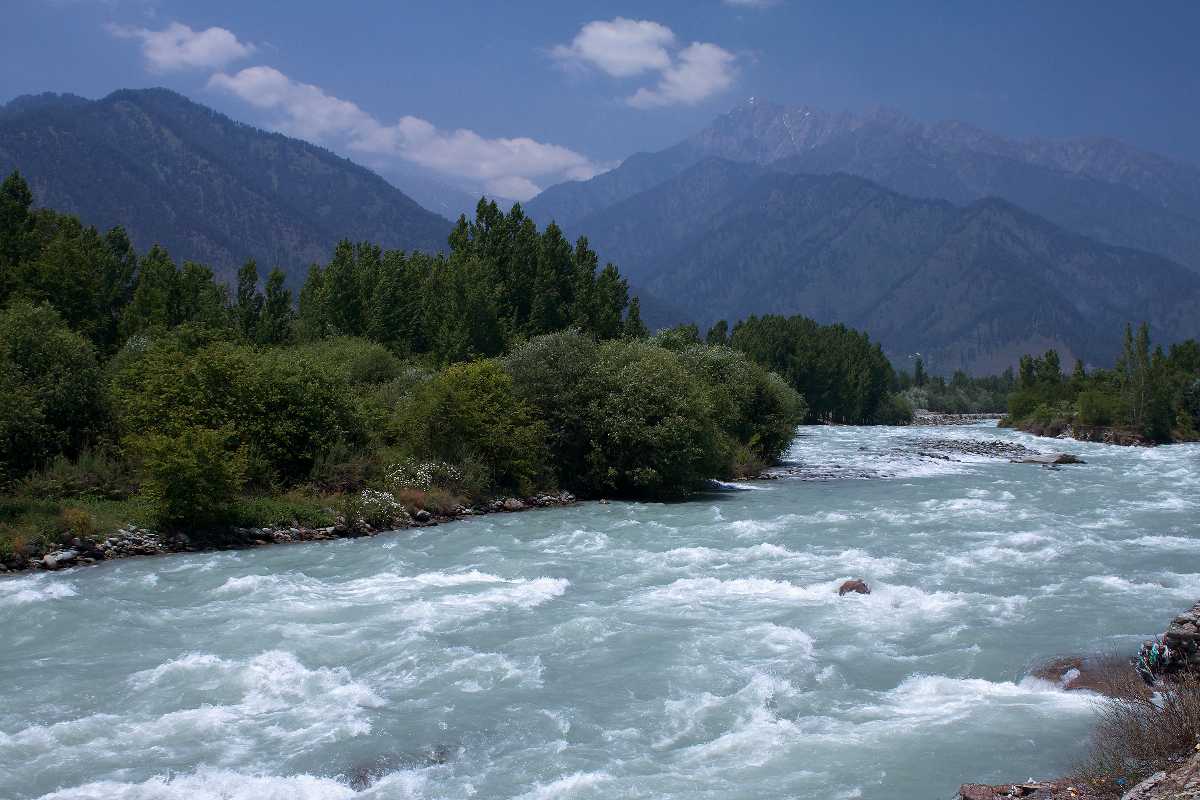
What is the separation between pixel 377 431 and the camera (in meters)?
37.2

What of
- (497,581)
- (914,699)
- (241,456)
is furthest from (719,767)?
(241,456)

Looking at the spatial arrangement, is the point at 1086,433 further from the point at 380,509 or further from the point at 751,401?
the point at 380,509

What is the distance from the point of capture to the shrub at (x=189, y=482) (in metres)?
26.8

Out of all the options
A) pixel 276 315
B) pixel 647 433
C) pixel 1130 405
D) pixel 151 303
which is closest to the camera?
pixel 647 433

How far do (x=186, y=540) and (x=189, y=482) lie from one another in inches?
68.6

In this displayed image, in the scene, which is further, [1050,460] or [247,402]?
[1050,460]

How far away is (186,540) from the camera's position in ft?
86.8

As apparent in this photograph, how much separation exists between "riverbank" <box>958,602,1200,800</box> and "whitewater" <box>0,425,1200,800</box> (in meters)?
0.62

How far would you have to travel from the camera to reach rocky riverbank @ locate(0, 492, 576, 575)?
2347 centimetres

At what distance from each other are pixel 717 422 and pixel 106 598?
31.0 metres

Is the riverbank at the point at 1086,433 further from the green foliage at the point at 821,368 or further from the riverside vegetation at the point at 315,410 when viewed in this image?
the riverside vegetation at the point at 315,410

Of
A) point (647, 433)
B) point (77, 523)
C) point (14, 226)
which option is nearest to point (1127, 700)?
point (77, 523)

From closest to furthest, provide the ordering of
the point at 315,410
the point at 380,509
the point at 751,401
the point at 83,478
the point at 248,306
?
1. the point at 83,478
2. the point at 380,509
3. the point at 315,410
4. the point at 751,401
5. the point at 248,306

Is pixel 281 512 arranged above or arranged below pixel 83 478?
below
